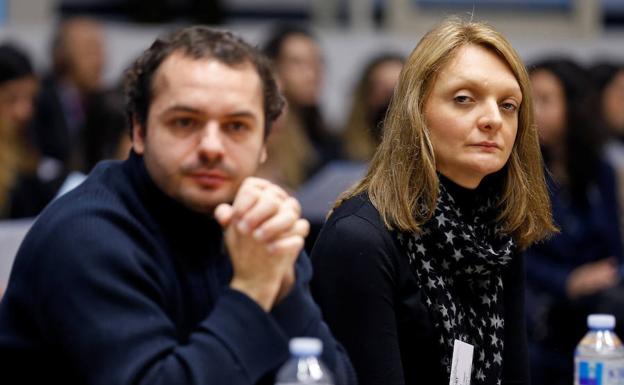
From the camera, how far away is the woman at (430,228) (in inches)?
78.3

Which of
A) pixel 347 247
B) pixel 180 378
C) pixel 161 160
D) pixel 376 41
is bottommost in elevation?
pixel 180 378

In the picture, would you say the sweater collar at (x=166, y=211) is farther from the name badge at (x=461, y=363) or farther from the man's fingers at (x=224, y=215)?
the name badge at (x=461, y=363)

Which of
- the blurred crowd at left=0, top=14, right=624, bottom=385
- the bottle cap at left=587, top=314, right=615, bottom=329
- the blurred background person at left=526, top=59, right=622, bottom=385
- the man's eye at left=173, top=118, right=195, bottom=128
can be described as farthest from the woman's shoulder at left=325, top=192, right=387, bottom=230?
the blurred background person at left=526, top=59, right=622, bottom=385

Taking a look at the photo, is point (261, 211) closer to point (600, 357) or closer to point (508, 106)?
point (508, 106)

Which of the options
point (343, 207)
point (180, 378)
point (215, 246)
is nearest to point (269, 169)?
point (343, 207)

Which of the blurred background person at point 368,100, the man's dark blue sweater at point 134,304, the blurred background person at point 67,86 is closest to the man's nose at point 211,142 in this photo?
the man's dark blue sweater at point 134,304

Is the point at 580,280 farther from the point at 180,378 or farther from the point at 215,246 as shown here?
the point at 180,378

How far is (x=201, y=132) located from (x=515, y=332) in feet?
2.85

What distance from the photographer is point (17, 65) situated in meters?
4.38

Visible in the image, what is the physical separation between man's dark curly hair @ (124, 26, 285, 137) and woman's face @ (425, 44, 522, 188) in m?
0.33

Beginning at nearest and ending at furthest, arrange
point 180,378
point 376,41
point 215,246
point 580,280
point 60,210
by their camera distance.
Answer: point 180,378
point 60,210
point 215,246
point 580,280
point 376,41

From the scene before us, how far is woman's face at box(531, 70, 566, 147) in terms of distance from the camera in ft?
13.8

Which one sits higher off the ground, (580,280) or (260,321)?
(260,321)

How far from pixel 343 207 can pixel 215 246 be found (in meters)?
0.37
